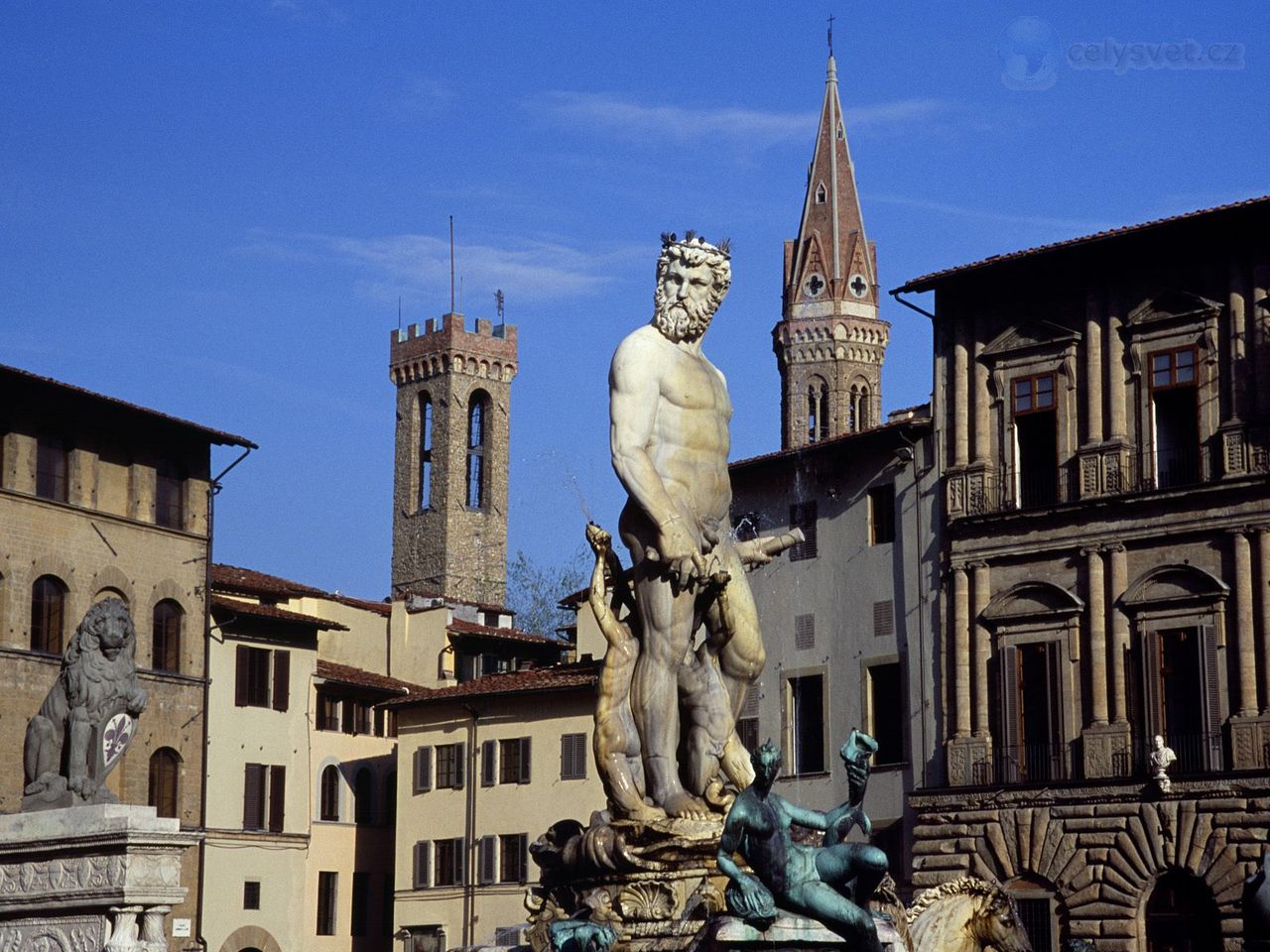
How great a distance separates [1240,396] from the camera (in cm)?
4800

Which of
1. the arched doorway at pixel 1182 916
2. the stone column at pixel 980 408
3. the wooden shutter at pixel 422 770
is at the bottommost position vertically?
the arched doorway at pixel 1182 916

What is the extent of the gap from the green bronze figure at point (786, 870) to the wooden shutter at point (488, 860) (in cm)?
5282

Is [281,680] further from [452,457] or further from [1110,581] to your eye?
[452,457]

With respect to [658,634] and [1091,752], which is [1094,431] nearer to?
[1091,752]

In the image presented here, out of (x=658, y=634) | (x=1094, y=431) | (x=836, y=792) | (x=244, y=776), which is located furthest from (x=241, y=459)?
(x=658, y=634)

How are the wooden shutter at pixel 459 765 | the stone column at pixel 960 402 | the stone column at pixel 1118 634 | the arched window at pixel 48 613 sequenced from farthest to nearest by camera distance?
1. the wooden shutter at pixel 459 765
2. the arched window at pixel 48 613
3. the stone column at pixel 960 402
4. the stone column at pixel 1118 634

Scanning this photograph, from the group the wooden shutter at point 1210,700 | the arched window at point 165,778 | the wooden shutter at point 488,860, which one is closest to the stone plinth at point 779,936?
the wooden shutter at point 1210,700

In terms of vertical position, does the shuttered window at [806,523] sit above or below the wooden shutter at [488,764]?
above

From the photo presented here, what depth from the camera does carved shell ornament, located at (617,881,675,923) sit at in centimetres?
1299

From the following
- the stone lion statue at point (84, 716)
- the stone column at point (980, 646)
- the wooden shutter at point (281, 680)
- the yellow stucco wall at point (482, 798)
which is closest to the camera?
the stone lion statue at point (84, 716)

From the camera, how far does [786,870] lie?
33.0 ft

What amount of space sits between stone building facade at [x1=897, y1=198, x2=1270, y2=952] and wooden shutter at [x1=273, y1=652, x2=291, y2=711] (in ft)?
66.5

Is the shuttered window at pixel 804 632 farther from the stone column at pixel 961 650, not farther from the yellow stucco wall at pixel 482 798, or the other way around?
the yellow stucco wall at pixel 482 798

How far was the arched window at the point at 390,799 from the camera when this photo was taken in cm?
6750
